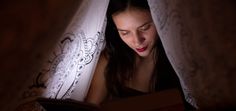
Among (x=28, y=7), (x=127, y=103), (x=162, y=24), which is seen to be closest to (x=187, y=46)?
(x=162, y=24)

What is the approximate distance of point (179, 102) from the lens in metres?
1.31

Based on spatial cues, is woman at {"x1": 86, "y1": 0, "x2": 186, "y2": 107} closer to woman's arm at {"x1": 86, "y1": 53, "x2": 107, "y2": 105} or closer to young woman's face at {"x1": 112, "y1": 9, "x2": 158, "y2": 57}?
woman's arm at {"x1": 86, "y1": 53, "x2": 107, "y2": 105}

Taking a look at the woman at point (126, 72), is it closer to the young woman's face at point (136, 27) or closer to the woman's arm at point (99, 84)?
the woman's arm at point (99, 84)

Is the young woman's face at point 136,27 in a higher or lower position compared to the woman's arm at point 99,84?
higher

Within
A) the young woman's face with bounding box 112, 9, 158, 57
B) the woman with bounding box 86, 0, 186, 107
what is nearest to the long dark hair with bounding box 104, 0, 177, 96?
the woman with bounding box 86, 0, 186, 107

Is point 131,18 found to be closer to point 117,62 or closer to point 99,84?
point 117,62

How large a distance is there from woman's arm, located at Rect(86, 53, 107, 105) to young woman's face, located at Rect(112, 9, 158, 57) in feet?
0.94

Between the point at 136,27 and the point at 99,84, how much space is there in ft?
1.55

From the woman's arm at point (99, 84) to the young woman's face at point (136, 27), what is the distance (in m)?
0.29

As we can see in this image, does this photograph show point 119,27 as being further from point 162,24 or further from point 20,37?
point 20,37

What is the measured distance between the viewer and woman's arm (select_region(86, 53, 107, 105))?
5.98ft

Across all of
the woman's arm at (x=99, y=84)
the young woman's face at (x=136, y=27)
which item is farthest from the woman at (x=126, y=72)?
the young woman's face at (x=136, y=27)

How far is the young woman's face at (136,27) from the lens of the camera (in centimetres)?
156

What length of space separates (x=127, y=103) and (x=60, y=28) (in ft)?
1.57
